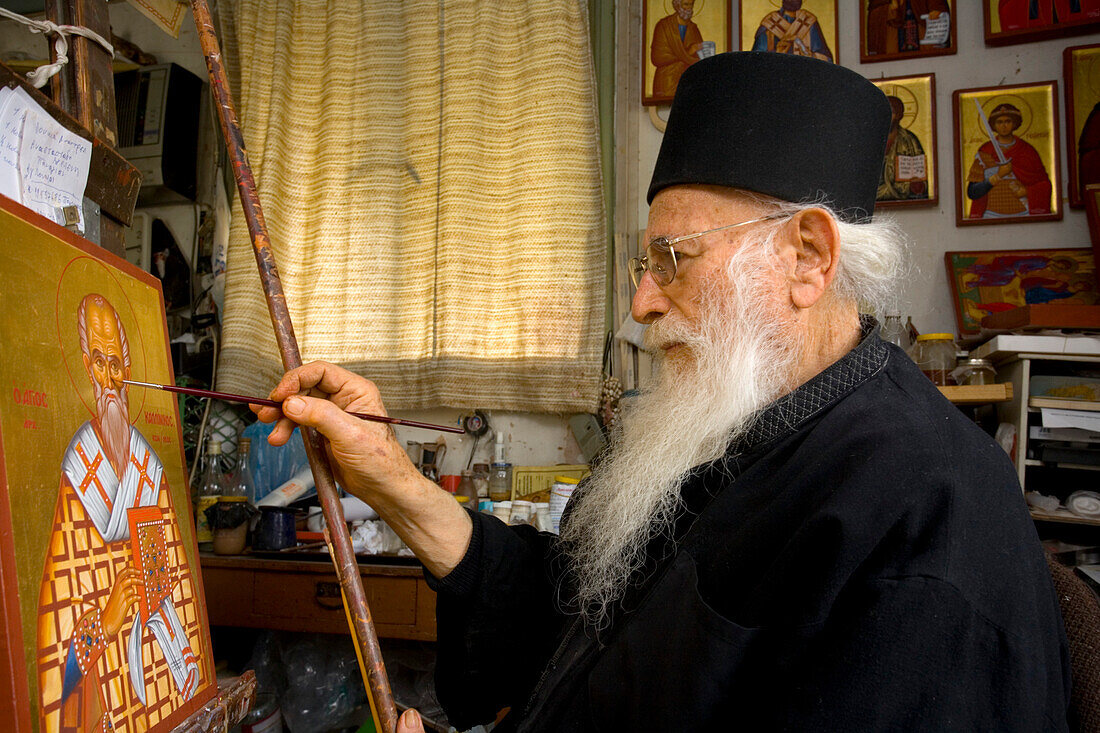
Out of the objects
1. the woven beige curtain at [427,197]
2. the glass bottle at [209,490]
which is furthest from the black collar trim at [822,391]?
the glass bottle at [209,490]

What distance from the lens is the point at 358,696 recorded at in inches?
98.3

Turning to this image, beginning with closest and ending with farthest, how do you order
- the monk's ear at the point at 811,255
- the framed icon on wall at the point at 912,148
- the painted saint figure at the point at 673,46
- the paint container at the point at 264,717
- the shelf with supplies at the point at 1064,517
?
the monk's ear at the point at 811,255 < the shelf with supplies at the point at 1064,517 < the paint container at the point at 264,717 < the framed icon on wall at the point at 912,148 < the painted saint figure at the point at 673,46

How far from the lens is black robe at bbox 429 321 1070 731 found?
2.14 feet

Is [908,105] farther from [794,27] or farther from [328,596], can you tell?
[328,596]

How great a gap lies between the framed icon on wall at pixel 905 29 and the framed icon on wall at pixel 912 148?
111mm

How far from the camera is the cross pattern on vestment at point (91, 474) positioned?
2.72 feet

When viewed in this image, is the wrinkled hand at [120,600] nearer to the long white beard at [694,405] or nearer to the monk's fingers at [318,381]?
the monk's fingers at [318,381]

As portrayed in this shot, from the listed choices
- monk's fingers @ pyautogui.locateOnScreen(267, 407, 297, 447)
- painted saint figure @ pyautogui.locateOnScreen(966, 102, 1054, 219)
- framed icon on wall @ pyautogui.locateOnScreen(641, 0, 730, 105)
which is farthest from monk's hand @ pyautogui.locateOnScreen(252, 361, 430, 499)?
painted saint figure @ pyautogui.locateOnScreen(966, 102, 1054, 219)

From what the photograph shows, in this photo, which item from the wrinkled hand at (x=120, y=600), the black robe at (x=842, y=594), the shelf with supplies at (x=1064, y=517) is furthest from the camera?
the shelf with supplies at (x=1064, y=517)

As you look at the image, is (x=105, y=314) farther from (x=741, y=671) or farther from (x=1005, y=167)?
(x=1005, y=167)

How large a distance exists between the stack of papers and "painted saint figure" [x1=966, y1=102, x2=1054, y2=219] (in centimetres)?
276

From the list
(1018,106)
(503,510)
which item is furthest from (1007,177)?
(503,510)

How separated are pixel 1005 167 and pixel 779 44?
3.20 ft

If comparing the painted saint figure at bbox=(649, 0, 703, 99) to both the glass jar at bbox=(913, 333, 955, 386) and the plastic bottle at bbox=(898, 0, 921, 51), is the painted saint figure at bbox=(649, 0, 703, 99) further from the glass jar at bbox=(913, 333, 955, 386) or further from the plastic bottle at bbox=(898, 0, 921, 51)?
the glass jar at bbox=(913, 333, 955, 386)
